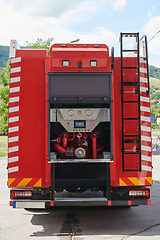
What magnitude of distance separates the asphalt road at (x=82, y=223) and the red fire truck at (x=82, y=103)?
0.58 m

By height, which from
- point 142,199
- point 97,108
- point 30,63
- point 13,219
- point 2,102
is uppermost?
point 2,102

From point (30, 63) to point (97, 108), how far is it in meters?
1.52

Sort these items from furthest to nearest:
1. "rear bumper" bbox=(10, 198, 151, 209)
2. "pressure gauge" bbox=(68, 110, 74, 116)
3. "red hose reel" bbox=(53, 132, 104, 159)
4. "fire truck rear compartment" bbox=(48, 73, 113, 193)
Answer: "red hose reel" bbox=(53, 132, 104, 159) → "pressure gauge" bbox=(68, 110, 74, 116) → "fire truck rear compartment" bbox=(48, 73, 113, 193) → "rear bumper" bbox=(10, 198, 151, 209)

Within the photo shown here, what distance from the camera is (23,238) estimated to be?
185 inches

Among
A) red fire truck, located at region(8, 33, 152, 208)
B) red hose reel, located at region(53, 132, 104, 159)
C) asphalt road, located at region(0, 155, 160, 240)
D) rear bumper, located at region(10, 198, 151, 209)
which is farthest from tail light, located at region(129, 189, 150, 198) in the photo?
red hose reel, located at region(53, 132, 104, 159)

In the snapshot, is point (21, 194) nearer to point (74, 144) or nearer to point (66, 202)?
point (66, 202)

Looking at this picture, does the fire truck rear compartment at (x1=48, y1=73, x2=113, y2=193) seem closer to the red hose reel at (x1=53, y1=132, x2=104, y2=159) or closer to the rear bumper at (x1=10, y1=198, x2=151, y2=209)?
the red hose reel at (x1=53, y1=132, x2=104, y2=159)

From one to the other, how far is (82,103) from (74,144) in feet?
3.86

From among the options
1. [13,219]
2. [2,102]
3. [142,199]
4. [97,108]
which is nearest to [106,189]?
[142,199]

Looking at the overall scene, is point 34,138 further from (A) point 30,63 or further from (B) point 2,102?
(B) point 2,102

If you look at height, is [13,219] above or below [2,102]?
below

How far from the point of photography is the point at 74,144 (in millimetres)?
5730

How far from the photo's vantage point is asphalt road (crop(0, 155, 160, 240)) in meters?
4.79

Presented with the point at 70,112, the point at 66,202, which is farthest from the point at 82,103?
the point at 66,202
